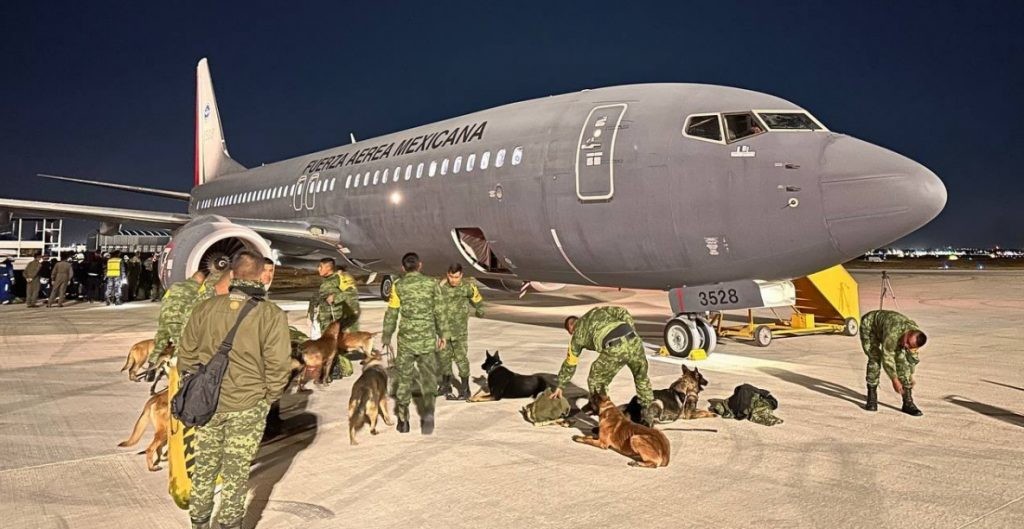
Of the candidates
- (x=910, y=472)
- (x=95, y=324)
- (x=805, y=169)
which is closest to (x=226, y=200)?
(x=95, y=324)

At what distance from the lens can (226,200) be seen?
22.6 m

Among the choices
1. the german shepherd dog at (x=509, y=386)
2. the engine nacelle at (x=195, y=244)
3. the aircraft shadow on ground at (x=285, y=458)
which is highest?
the engine nacelle at (x=195, y=244)

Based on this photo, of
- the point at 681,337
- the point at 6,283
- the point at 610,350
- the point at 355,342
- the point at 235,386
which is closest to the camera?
the point at 235,386

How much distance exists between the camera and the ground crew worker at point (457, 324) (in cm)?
732

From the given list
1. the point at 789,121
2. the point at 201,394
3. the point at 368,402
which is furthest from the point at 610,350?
the point at 789,121

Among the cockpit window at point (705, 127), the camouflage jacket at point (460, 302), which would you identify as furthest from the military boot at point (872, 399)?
the camouflage jacket at point (460, 302)

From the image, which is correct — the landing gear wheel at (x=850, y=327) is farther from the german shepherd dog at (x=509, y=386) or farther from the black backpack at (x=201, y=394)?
the black backpack at (x=201, y=394)

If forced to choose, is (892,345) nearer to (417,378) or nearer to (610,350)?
(610,350)

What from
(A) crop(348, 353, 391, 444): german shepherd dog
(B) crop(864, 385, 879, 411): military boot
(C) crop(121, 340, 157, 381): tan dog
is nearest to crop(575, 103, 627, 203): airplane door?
(B) crop(864, 385, 879, 411): military boot

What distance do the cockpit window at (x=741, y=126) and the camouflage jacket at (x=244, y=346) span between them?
692cm

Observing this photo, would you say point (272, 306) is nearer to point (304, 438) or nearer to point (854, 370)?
point (304, 438)

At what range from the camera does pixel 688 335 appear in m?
9.57

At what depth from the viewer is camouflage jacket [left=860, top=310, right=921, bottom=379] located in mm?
6374

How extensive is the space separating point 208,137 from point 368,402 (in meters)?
25.2
